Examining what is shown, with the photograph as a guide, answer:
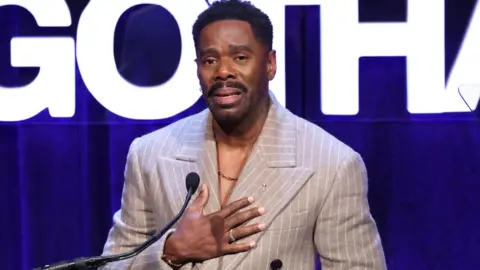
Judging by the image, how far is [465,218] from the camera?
2.54m

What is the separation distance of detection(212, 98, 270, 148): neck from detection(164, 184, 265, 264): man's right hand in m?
0.24

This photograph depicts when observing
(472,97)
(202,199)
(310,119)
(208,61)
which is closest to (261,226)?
(202,199)

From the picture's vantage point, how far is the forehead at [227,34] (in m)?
1.69

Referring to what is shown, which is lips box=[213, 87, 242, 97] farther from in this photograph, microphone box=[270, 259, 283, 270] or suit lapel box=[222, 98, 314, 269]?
microphone box=[270, 259, 283, 270]

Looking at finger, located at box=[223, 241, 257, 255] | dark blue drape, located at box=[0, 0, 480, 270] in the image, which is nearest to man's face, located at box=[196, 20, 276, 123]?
finger, located at box=[223, 241, 257, 255]

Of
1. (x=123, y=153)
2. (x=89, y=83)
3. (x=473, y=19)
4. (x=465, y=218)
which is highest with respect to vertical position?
(x=473, y=19)

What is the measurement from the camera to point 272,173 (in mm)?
1714

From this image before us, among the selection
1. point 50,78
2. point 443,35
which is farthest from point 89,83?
point 443,35

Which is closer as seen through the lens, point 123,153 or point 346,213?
point 346,213

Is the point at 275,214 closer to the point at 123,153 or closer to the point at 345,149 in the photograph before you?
the point at 345,149

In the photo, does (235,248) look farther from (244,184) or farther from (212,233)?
(244,184)

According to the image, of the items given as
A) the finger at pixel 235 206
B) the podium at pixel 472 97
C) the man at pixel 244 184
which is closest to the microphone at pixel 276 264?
the man at pixel 244 184

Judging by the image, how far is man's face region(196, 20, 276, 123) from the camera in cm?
168

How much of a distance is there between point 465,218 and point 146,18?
1173 millimetres
